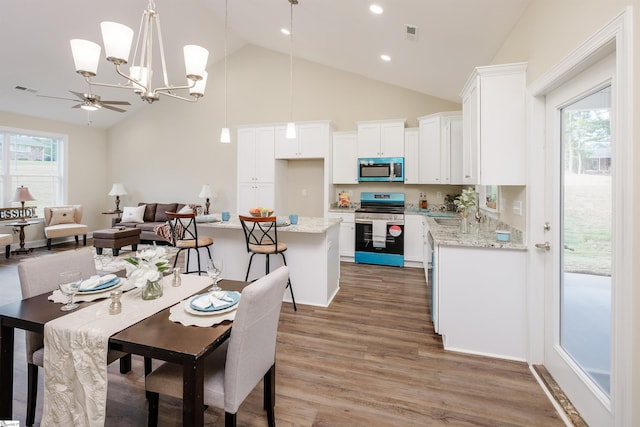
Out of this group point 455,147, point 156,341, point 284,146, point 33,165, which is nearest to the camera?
point 156,341

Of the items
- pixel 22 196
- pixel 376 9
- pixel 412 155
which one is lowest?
pixel 22 196

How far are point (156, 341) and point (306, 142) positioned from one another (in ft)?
15.8

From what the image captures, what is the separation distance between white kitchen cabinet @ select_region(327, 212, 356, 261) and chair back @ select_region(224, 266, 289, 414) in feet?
13.0

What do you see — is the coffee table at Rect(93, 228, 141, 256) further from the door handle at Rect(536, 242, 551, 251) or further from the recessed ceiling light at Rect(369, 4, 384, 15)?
the door handle at Rect(536, 242, 551, 251)

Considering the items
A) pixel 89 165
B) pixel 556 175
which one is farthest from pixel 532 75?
pixel 89 165

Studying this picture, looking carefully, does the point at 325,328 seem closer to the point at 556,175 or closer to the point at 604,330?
the point at 604,330

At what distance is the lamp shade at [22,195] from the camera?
19.6 ft

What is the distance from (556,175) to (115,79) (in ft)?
23.5

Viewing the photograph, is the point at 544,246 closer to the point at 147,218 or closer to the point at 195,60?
the point at 195,60

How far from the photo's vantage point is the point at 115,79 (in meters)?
6.07

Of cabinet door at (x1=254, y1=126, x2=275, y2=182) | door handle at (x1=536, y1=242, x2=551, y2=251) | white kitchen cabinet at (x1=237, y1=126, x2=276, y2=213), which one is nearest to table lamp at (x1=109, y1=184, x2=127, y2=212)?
white kitchen cabinet at (x1=237, y1=126, x2=276, y2=213)

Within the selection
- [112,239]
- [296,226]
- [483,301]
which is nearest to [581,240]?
[483,301]

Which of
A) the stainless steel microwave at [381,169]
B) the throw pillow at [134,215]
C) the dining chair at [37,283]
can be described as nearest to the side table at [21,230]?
the throw pillow at [134,215]

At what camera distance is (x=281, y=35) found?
523cm
